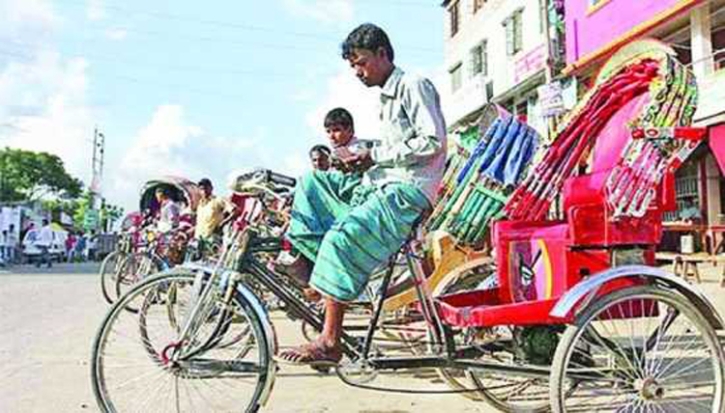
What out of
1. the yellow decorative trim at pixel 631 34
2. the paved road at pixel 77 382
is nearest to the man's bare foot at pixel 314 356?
the paved road at pixel 77 382

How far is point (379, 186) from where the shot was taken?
3434 mm

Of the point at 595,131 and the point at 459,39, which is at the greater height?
the point at 459,39

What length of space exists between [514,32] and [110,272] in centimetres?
1777

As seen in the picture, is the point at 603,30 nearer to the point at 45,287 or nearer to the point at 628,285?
the point at 45,287

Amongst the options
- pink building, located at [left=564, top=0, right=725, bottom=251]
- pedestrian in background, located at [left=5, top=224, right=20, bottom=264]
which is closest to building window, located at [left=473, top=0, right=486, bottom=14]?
pink building, located at [left=564, top=0, right=725, bottom=251]

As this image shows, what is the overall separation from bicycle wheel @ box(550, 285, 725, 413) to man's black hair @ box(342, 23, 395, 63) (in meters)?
1.57

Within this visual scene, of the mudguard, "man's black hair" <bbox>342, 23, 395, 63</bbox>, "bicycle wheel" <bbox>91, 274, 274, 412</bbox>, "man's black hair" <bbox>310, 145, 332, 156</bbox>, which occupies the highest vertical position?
"man's black hair" <bbox>342, 23, 395, 63</bbox>

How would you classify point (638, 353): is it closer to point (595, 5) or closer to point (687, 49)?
point (687, 49)

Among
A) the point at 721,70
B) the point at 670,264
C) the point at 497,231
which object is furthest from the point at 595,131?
the point at 721,70

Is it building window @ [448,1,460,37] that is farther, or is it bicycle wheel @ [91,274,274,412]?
building window @ [448,1,460,37]

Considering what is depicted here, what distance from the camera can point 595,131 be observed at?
155 inches

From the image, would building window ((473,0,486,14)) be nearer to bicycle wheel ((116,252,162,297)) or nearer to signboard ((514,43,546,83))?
signboard ((514,43,546,83))

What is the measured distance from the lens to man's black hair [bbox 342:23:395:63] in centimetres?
350

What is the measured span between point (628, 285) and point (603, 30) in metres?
16.8
